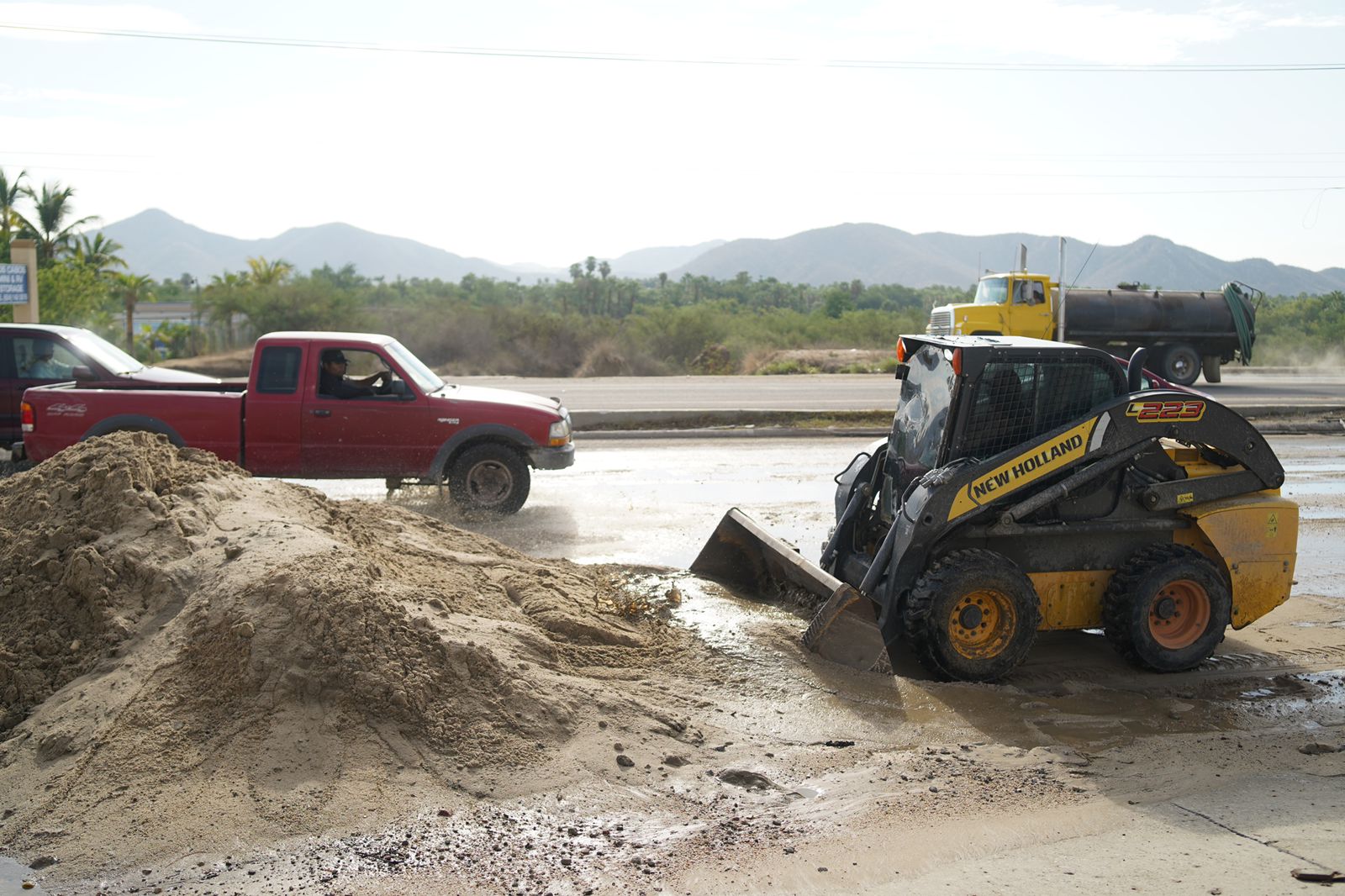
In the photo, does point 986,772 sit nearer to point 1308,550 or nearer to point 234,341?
point 1308,550

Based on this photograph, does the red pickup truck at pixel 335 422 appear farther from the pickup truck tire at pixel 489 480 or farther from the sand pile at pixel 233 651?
the sand pile at pixel 233 651

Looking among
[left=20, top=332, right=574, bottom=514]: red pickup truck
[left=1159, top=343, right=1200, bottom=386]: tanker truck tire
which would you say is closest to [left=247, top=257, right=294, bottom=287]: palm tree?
[left=1159, top=343, right=1200, bottom=386]: tanker truck tire

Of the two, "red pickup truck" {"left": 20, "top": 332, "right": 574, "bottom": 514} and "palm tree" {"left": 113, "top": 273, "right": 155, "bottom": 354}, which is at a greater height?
"palm tree" {"left": 113, "top": 273, "right": 155, "bottom": 354}

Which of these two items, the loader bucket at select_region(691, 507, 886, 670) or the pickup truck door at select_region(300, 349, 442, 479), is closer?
the loader bucket at select_region(691, 507, 886, 670)

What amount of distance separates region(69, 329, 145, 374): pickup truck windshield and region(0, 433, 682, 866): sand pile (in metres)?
6.39

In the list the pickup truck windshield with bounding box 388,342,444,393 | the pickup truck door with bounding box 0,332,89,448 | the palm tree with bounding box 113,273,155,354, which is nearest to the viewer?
the pickup truck windshield with bounding box 388,342,444,393

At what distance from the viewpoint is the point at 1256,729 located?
629 centimetres

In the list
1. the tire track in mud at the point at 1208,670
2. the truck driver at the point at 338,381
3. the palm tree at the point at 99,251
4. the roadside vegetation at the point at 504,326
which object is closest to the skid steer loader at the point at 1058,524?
the tire track in mud at the point at 1208,670

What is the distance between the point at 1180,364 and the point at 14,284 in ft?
82.6

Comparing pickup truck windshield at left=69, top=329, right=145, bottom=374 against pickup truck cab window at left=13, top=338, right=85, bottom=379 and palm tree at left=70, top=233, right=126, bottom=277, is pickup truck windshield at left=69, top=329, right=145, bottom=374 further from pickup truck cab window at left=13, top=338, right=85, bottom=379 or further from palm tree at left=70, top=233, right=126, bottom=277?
palm tree at left=70, top=233, right=126, bottom=277

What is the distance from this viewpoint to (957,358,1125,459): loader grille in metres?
7.05

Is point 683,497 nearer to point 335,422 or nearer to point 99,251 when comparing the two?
point 335,422

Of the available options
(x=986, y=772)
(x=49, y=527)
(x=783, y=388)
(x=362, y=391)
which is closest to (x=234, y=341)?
(x=783, y=388)

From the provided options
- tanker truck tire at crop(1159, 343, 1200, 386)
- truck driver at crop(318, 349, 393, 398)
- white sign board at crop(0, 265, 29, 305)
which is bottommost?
truck driver at crop(318, 349, 393, 398)
